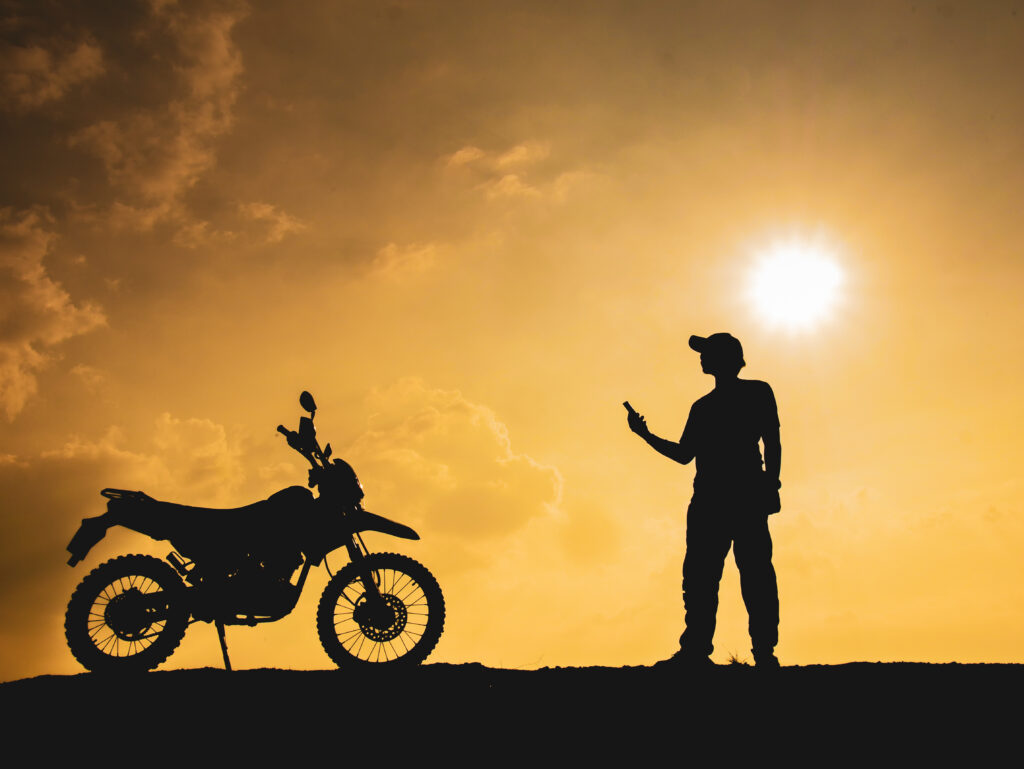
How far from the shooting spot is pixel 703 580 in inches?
247

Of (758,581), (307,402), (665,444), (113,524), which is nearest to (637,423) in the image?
(665,444)

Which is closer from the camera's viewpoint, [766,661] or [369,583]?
[766,661]

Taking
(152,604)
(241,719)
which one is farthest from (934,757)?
(152,604)

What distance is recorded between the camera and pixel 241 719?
486 centimetres

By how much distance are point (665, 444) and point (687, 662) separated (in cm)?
181

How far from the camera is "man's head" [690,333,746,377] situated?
256 inches

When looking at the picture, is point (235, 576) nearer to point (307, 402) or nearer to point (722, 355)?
point (307, 402)

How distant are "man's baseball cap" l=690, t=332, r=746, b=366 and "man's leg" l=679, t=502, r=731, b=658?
51.5 inches

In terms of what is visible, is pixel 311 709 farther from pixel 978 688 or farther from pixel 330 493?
pixel 978 688

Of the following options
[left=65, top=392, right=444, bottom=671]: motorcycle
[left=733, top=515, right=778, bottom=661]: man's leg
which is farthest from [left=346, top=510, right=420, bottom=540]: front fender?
[left=733, top=515, right=778, bottom=661]: man's leg

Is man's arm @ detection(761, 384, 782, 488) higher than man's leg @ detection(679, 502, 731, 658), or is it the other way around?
man's arm @ detection(761, 384, 782, 488)

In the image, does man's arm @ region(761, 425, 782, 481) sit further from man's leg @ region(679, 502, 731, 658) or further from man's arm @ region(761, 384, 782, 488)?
man's leg @ region(679, 502, 731, 658)

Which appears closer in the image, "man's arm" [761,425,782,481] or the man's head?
"man's arm" [761,425,782,481]

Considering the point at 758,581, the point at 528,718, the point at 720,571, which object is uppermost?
the point at 720,571
